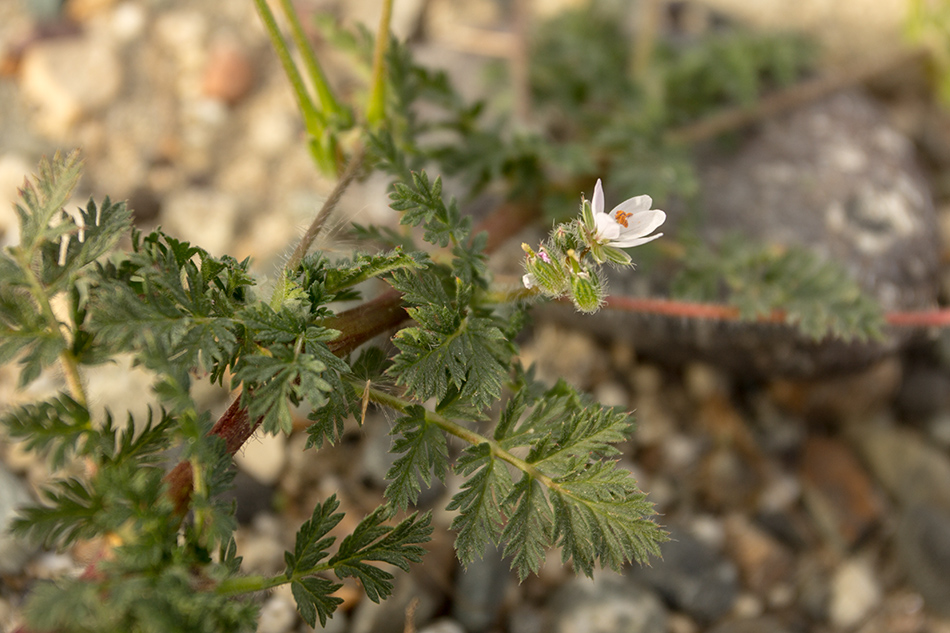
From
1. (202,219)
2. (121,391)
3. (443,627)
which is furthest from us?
(202,219)

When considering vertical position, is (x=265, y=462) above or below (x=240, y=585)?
below

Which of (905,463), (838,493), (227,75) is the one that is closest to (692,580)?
(838,493)

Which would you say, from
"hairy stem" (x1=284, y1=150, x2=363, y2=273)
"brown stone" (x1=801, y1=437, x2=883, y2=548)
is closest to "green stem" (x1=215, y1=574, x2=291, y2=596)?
"hairy stem" (x1=284, y1=150, x2=363, y2=273)

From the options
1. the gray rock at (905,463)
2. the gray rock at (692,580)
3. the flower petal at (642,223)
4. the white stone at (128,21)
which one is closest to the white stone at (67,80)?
the white stone at (128,21)

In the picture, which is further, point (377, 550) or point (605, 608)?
point (605, 608)

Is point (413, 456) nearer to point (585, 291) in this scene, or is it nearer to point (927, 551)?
point (585, 291)

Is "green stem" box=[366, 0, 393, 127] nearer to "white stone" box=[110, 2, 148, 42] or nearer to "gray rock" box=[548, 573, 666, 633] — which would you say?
"gray rock" box=[548, 573, 666, 633]

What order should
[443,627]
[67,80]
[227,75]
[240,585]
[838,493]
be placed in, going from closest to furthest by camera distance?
[240,585], [443,627], [838,493], [67,80], [227,75]
